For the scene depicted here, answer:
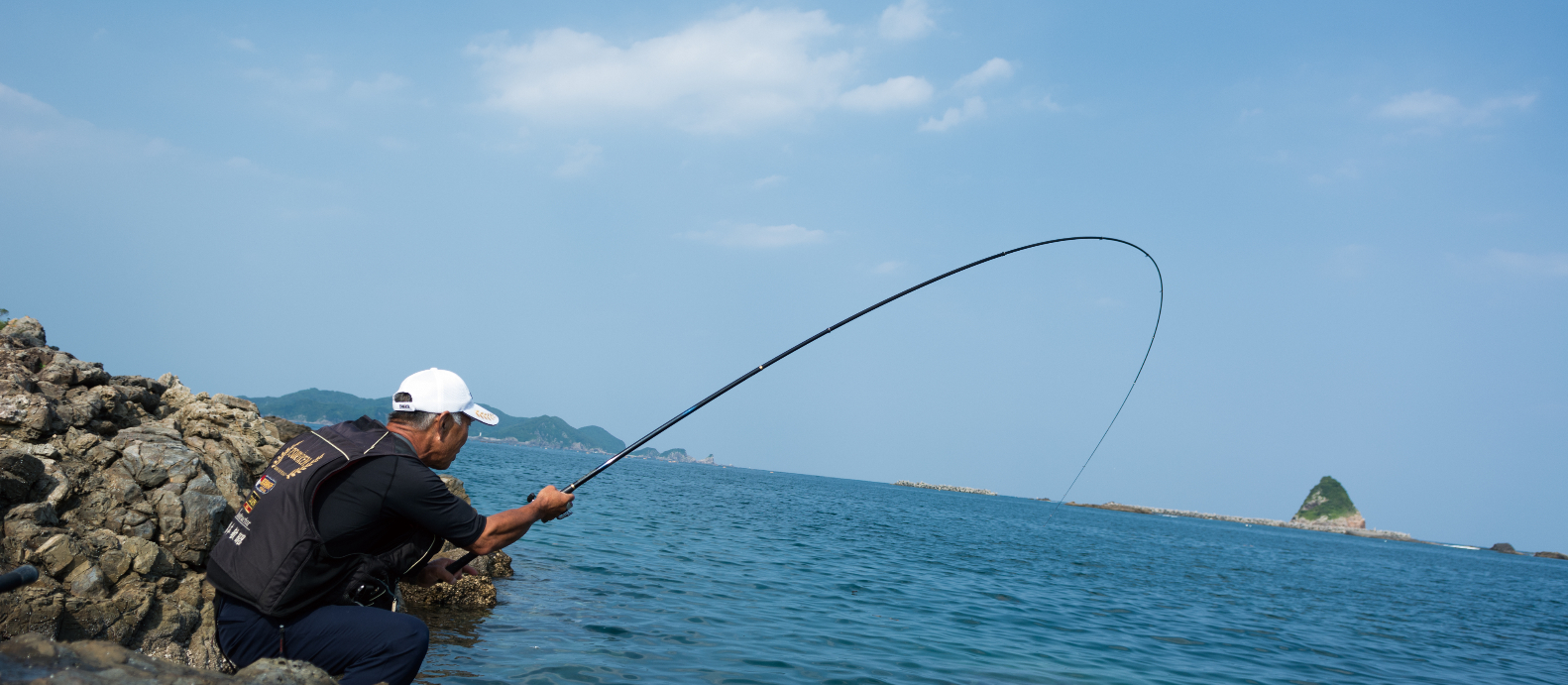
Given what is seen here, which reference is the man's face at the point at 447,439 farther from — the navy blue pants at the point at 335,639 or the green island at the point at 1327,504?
the green island at the point at 1327,504

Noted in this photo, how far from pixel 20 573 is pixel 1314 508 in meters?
207

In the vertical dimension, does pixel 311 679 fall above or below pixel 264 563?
below

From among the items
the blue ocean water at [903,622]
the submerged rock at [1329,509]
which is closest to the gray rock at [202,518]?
the blue ocean water at [903,622]

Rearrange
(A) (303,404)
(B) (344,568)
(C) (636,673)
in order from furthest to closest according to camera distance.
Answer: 1. (A) (303,404)
2. (C) (636,673)
3. (B) (344,568)

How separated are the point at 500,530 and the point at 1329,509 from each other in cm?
20268

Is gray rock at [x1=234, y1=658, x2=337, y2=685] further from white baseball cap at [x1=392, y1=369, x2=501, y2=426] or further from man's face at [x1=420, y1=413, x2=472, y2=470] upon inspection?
white baseball cap at [x1=392, y1=369, x2=501, y2=426]

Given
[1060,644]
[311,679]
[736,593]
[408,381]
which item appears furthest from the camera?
[736,593]

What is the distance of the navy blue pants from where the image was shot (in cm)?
331

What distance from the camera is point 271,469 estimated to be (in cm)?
343

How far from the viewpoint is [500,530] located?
3641 millimetres

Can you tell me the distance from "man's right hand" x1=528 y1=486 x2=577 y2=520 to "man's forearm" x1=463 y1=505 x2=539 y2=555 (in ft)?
0.60

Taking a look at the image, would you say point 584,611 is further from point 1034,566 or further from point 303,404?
point 303,404

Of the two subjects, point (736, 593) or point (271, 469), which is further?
point (736, 593)

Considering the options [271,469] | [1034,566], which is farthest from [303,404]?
[271,469]
